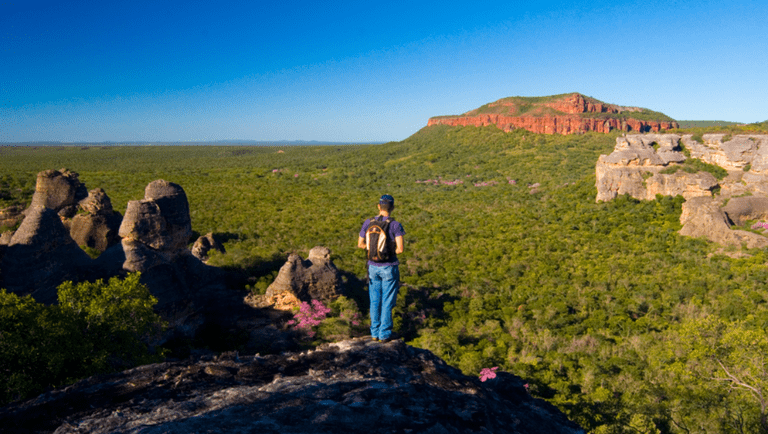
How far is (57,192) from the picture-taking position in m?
19.2

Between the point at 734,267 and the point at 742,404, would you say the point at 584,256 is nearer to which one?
the point at 734,267

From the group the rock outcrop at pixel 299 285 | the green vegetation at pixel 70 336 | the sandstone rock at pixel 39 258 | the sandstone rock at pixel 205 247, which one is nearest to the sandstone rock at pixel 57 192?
the sandstone rock at pixel 205 247

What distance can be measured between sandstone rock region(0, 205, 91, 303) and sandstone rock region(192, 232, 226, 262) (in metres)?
10.5

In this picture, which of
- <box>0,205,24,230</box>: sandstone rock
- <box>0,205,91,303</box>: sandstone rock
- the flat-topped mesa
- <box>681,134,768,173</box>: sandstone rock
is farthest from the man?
Result: the flat-topped mesa

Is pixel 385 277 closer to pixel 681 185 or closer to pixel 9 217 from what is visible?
pixel 9 217

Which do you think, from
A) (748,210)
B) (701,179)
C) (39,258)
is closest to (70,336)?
(39,258)

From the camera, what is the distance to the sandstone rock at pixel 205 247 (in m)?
23.4

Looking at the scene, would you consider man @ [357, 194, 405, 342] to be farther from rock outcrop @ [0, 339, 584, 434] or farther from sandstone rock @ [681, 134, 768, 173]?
sandstone rock @ [681, 134, 768, 173]

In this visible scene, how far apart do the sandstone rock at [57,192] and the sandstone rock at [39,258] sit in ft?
28.8

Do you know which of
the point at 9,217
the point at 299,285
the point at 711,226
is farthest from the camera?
the point at 711,226

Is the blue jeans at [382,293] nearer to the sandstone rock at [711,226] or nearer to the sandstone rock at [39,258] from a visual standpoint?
the sandstone rock at [39,258]

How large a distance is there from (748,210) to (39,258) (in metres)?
36.4

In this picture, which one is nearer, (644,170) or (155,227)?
(155,227)

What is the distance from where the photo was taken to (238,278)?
19.8m
